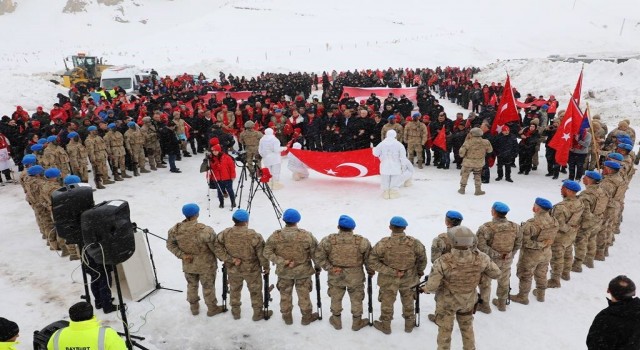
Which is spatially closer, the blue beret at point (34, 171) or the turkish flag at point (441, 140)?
the blue beret at point (34, 171)

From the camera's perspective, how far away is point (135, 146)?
43.0ft

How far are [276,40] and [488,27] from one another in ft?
121

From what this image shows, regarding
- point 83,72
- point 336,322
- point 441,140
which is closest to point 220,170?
point 336,322

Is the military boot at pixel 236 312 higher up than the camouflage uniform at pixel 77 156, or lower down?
lower down

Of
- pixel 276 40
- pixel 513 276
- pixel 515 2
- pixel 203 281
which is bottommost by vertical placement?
pixel 513 276

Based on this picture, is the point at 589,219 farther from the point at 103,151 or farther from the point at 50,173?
the point at 103,151

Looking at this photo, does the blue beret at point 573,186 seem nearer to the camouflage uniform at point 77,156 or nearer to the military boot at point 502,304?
the military boot at point 502,304

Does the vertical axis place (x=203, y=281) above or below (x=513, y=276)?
above

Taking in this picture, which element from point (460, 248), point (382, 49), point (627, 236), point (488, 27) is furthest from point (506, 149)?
point (488, 27)

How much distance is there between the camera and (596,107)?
67.8ft

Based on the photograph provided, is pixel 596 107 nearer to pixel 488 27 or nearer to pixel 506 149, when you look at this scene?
pixel 506 149

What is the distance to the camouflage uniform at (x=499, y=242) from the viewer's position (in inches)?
235

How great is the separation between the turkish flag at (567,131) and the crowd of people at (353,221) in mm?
773

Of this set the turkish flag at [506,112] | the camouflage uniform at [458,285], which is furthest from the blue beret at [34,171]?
the turkish flag at [506,112]
